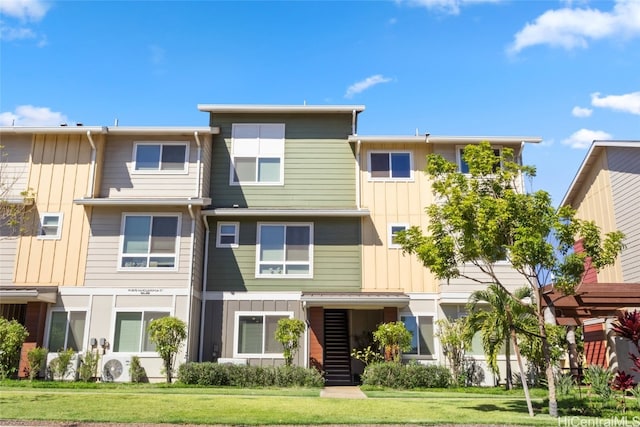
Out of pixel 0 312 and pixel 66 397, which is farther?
pixel 0 312

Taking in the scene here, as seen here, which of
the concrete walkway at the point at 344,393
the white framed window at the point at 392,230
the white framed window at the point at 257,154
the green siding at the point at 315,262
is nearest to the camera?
the concrete walkway at the point at 344,393

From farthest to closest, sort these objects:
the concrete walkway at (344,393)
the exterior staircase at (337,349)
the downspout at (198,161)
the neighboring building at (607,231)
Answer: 1. the downspout at (198,161)
2. the exterior staircase at (337,349)
3. the neighboring building at (607,231)
4. the concrete walkway at (344,393)

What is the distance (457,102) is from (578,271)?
708cm

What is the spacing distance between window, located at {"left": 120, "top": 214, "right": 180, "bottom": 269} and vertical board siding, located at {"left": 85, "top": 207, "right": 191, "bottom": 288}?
0.64 feet

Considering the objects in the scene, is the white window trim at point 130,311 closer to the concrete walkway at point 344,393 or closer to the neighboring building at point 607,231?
the concrete walkway at point 344,393

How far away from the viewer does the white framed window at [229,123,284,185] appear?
2061 centimetres

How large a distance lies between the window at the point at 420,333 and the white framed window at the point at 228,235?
6.78 m

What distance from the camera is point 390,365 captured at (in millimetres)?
16578

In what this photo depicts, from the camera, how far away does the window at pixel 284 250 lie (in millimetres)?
19516

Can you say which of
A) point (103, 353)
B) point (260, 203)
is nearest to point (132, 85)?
point (260, 203)

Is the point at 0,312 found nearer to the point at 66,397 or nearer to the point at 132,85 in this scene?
the point at 66,397

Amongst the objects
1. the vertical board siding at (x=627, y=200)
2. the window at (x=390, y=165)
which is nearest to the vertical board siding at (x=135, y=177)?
the window at (x=390, y=165)

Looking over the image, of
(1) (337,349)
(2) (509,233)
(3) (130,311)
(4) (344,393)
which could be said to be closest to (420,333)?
(1) (337,349)

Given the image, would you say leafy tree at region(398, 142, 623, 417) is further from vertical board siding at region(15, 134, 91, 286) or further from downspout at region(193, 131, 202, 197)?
vertical board siding at region(15, 134, 91, 286)
